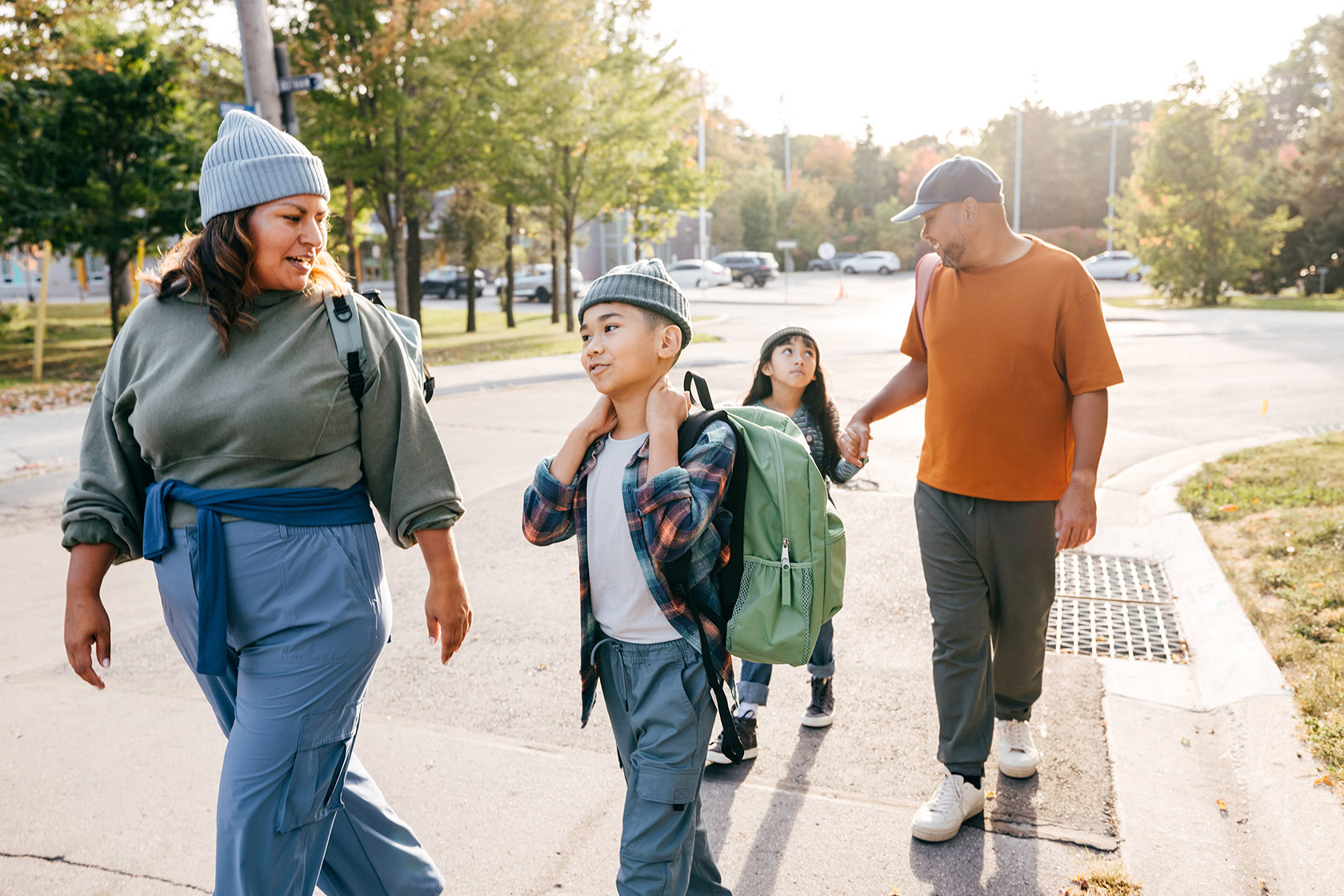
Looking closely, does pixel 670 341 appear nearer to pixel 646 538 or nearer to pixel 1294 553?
pixel 646 538

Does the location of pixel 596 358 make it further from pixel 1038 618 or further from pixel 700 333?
pixel 700 333

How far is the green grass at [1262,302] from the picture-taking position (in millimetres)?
28983

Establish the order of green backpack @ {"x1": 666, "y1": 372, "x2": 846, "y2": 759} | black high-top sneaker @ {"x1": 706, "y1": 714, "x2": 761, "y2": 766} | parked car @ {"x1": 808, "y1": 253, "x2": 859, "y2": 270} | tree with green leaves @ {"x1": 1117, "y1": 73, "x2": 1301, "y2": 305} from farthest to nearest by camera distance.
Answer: parked car @ {"x1": 808, "y1": 253, "x2": 859, "y2": 270}, tree with green leaves @ {"x1": 1117, "y1": 73, "x2": 1301, "y2": 305}, black high-top sneaker @ {"x1": 706, "y1": 714, "x2": 761, "y2": 766}, green backpack @ {"x1": 666, "y1": 372, "x2": 846, "y2": 759}

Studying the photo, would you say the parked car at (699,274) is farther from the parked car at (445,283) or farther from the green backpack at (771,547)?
the green backpack at (771,547)

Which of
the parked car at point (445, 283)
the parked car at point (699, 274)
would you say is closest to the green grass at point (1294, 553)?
the parked car at point (699, 274)

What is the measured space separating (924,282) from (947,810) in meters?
1.75

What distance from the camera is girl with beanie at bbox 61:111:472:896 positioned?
2156 millimetres

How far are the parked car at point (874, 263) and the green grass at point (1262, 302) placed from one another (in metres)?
20.4

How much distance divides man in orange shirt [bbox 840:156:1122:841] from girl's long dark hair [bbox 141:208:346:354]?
205cm

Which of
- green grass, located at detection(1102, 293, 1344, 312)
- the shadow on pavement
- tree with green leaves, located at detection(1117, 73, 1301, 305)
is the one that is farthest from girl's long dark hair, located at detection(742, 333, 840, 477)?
tree with green leaves, located at detection(1117, 73, 1301, 305)

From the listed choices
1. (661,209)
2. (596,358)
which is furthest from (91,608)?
(661,209)

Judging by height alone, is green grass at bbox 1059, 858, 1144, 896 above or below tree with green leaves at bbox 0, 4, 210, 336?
below

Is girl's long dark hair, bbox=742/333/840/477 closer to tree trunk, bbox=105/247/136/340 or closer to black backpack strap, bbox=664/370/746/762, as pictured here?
black backpack strap, bbox=664/370/746/762

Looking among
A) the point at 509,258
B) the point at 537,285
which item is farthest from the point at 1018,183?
the point at 509,258
